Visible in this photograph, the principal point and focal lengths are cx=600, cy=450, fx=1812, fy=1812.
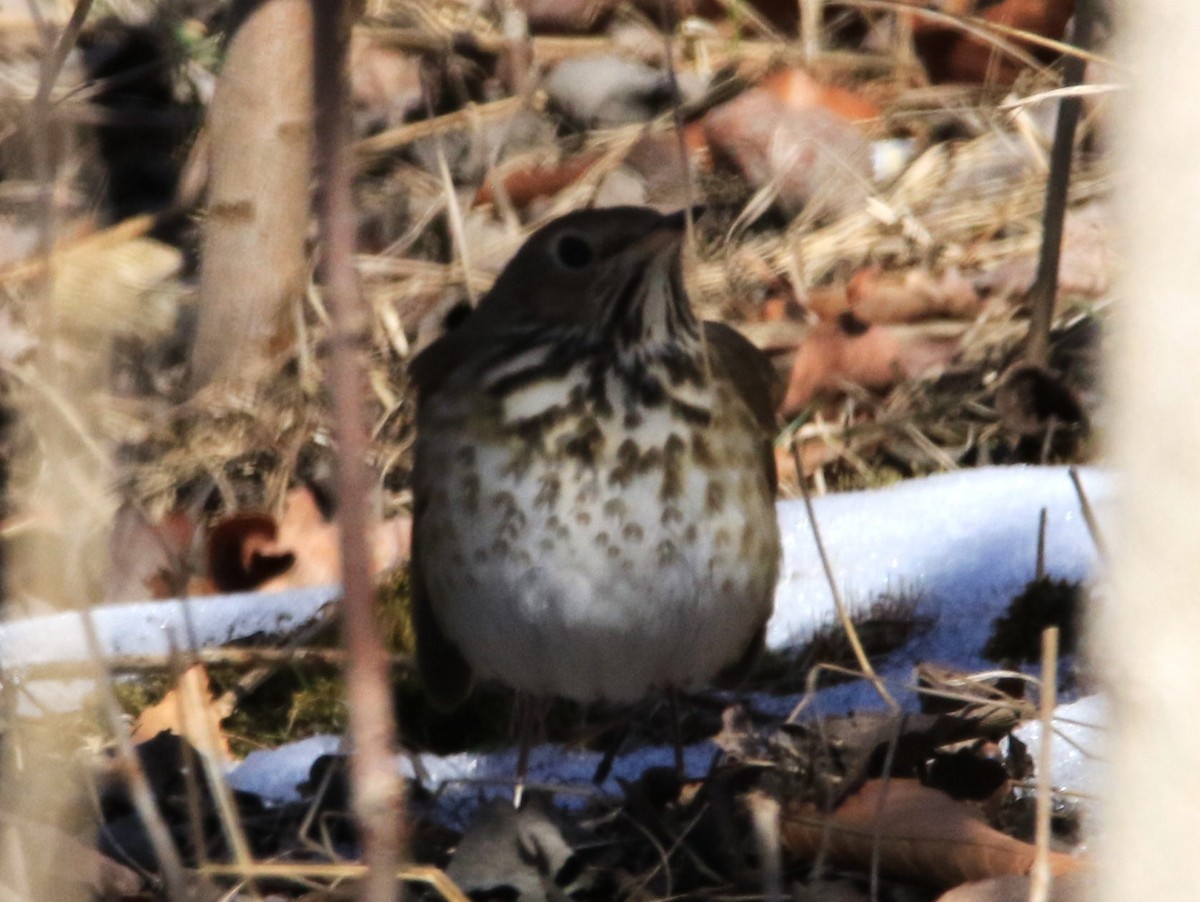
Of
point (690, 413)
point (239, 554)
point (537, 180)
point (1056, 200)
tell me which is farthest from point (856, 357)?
point (690, 413)

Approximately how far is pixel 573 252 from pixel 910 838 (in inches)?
43.3

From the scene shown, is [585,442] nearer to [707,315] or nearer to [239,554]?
[239,554]

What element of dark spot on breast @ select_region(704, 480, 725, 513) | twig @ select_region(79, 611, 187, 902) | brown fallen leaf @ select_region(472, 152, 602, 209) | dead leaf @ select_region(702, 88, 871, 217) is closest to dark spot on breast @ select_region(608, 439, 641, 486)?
dark spot on breast @ select_region(704, 480, 725, 513)

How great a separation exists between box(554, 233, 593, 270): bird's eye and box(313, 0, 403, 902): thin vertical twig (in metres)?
1.85

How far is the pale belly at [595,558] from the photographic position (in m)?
2.51

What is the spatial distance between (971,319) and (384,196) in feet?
6.05

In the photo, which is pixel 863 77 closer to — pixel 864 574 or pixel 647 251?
pixel 864 574

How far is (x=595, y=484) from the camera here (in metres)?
2.49

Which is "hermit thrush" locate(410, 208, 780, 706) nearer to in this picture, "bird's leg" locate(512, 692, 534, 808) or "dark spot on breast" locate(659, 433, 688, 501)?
"dark spot on breast" locate(659, 433, 688, 501)

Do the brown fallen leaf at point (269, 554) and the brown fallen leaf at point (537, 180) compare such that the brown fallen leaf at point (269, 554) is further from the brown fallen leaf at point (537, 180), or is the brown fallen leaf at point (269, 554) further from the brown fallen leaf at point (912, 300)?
the brown fallen leaf at point (537, 180)

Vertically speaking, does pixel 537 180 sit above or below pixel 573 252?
above

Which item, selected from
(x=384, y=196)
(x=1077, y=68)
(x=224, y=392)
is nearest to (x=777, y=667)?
(x=1077, y=68)

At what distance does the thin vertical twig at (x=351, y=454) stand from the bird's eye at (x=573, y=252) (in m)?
1.85

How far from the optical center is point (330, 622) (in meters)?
3.31
